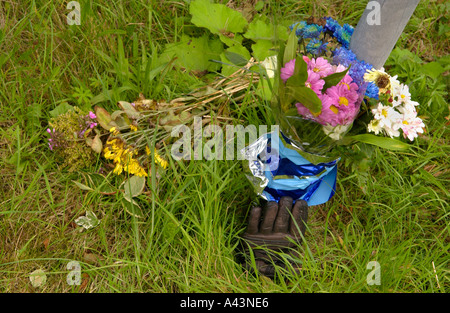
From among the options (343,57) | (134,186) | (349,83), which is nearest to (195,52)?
(134,186)

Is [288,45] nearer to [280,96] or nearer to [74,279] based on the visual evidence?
[280,96]

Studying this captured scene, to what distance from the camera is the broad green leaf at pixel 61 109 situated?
184 centimetres

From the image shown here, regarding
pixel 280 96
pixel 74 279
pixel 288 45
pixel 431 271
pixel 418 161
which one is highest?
pixel 288 45

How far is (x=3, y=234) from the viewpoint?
1638mm

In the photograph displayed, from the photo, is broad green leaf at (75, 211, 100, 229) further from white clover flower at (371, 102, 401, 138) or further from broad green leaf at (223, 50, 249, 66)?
white clover flower at (371, 102, 401, 138)

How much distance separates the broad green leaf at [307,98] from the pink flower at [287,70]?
4 centimetres

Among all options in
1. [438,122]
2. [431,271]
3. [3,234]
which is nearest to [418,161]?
[438,122]

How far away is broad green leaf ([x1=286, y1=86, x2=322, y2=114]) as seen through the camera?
1.18 m

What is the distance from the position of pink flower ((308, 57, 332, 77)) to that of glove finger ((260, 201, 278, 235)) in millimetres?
573

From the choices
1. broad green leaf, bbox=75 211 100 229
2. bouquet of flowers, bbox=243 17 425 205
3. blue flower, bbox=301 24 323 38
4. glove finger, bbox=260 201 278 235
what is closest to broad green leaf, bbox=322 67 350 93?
bouquet of flowers, bbox=243 17 425 205

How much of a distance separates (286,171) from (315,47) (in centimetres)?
48

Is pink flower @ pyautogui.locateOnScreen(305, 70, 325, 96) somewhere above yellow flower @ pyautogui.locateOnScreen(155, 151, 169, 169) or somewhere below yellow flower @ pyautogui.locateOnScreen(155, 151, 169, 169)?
above

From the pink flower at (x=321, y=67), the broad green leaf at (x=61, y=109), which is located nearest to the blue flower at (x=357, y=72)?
the pink flower at (x=321, y=67)
